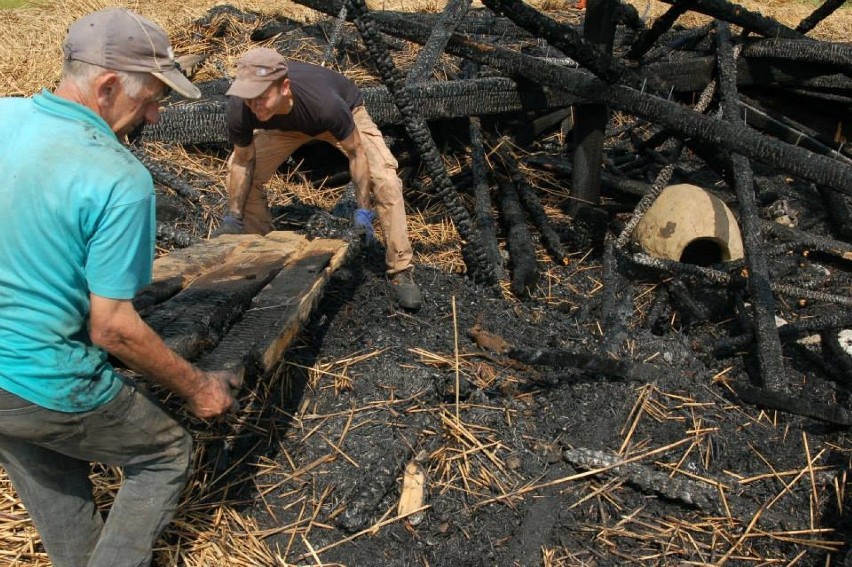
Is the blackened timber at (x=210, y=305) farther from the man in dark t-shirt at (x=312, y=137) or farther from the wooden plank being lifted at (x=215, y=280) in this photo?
the man in dark t-shirt at (x=312, y=137)

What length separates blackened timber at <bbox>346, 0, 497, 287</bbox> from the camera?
4.54 m

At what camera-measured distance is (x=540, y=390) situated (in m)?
4.44

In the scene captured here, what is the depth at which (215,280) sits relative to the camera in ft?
12.8

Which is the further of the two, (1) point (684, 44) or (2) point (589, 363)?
(1) point (684, 44)

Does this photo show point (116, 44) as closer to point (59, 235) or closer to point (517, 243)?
point (59, 235)

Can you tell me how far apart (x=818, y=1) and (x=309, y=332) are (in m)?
12.2

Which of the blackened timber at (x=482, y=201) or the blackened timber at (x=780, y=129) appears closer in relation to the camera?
the blackened timber at (x=482, y=201)

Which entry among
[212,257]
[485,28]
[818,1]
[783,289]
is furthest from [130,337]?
[818,1]

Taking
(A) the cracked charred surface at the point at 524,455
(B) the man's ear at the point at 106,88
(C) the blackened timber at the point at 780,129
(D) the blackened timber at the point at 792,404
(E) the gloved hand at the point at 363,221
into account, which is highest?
(B) the man's ear at the point at 106,88

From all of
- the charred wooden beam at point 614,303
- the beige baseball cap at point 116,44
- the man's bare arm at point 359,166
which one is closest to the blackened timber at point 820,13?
the charred wooden beam at point 614,303

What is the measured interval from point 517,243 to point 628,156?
2186 mm

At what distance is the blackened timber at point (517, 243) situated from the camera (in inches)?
217

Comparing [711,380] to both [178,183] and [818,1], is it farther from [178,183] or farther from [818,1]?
[818,1]

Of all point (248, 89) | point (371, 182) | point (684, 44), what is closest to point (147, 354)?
point (248, 89)
